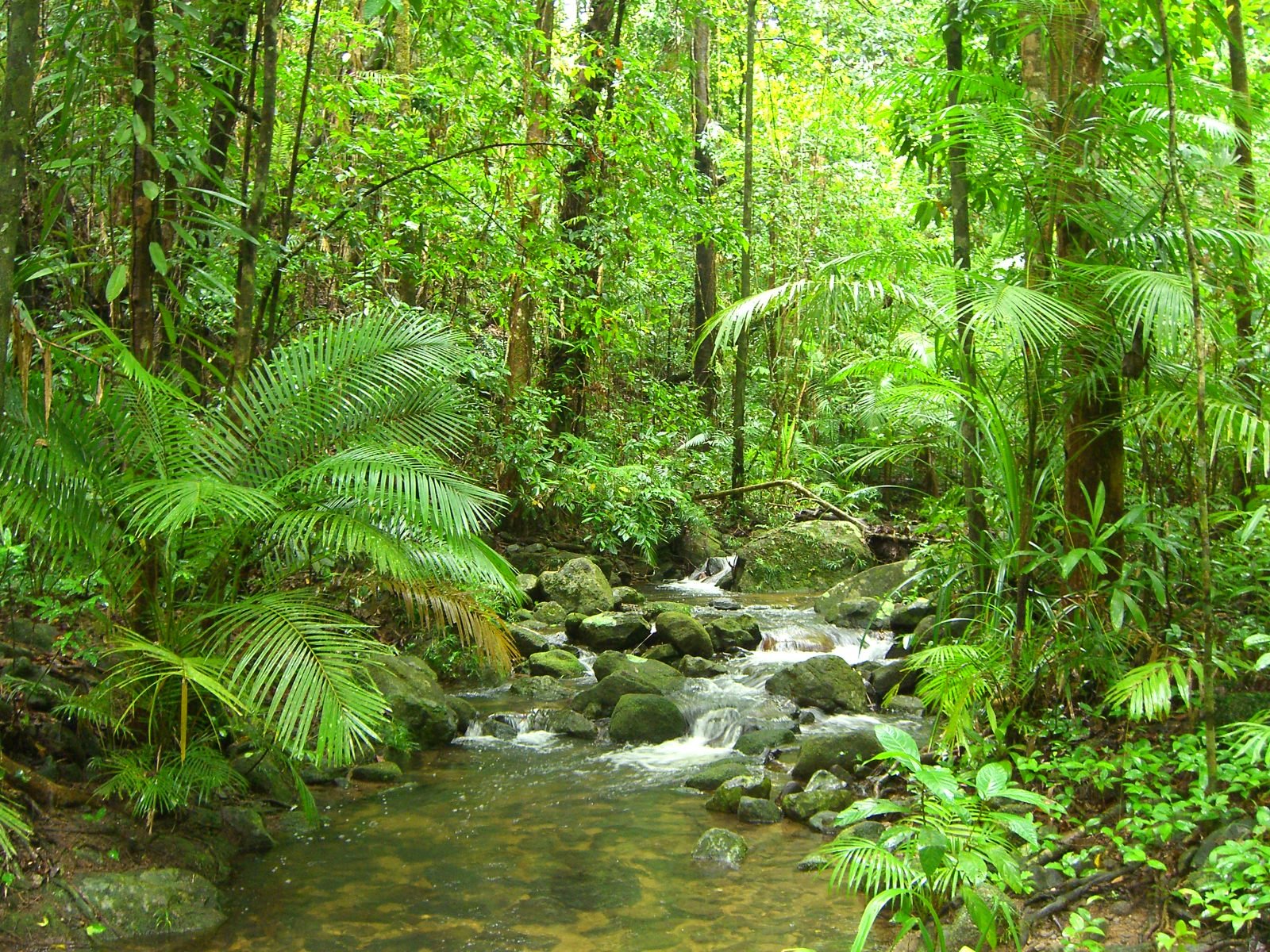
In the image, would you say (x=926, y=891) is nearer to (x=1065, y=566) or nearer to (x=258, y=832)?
(x=1065, y=566)

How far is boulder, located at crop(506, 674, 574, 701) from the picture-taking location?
828cm

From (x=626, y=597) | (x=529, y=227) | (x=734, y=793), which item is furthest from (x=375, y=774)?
(x=529, y=227)

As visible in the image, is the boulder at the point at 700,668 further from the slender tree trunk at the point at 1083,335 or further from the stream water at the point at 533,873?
the slender tree trunk at the point at 1083,335

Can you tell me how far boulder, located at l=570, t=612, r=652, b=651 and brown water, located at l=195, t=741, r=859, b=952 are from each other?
3.32 metres

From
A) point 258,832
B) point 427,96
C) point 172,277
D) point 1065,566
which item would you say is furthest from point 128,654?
point 427,96

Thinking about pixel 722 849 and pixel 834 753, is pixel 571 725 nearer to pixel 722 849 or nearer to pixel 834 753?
pixel 834 753

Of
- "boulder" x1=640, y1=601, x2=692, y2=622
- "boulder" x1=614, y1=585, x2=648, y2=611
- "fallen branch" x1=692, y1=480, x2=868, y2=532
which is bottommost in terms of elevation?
"boulder" x1=640, y1=601, x2=692, y2=622

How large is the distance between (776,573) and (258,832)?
29.9 feet

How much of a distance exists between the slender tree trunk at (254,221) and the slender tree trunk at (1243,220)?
465cm

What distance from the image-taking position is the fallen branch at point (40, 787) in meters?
4.18

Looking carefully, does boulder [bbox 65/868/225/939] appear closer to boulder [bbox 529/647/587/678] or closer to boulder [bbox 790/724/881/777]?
boulder [bbox 790/724/881/777]

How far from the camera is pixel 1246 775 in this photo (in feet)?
11.9

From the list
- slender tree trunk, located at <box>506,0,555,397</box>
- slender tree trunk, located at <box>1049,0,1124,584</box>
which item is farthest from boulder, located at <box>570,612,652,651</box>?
slender tree trunk, located at <box>1049,0,1124,584</box>

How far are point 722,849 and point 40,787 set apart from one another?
3.18m
